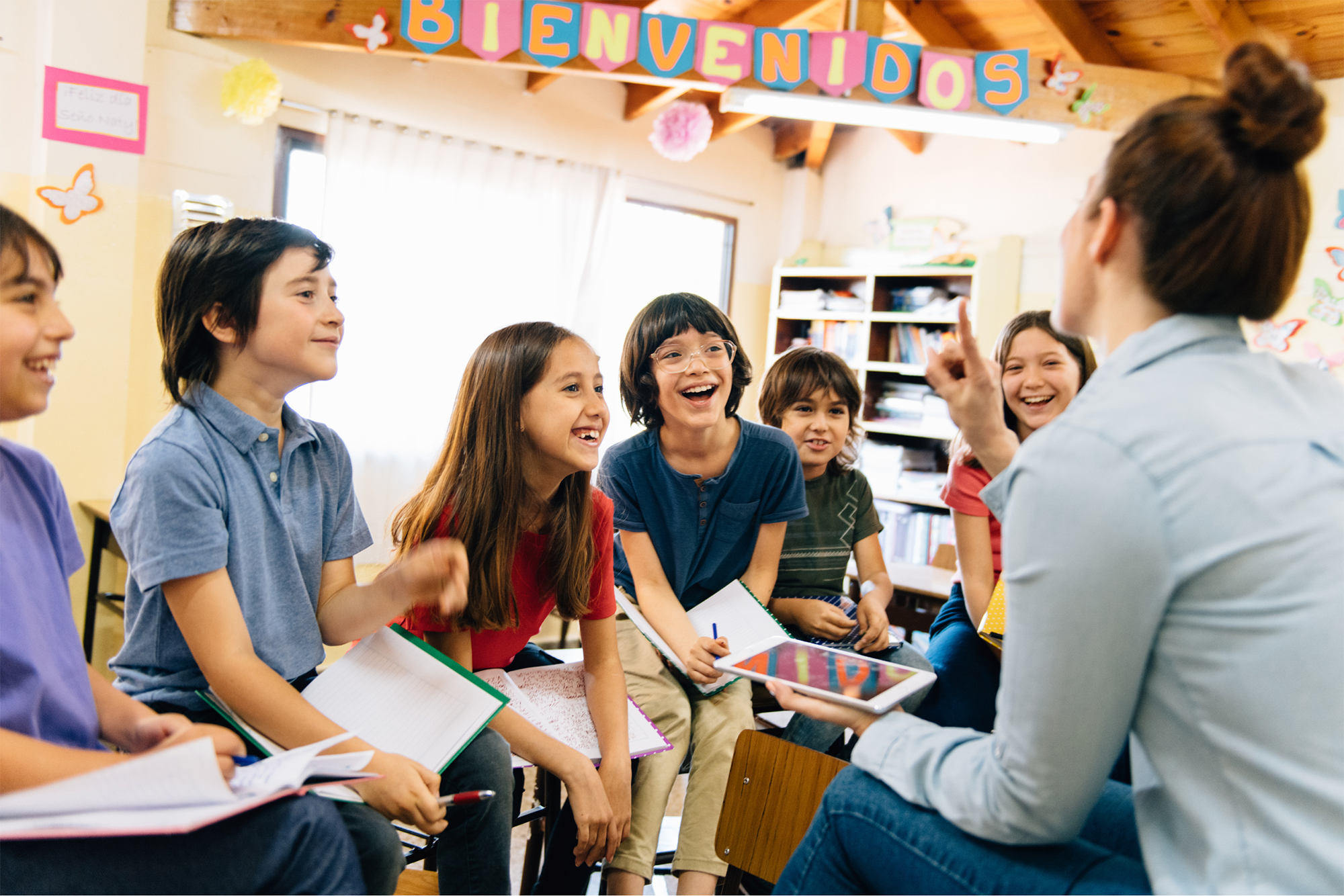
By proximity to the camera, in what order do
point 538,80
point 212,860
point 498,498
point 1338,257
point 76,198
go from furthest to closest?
point 538,80, point 1338,257, point 76,198, point 498,498, point 212,860

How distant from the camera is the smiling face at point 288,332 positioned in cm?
127

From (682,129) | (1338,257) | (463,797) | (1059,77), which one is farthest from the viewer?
(682,129)

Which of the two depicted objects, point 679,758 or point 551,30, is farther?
point 551,30

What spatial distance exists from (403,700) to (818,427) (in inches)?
51.3

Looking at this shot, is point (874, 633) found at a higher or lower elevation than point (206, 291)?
lower

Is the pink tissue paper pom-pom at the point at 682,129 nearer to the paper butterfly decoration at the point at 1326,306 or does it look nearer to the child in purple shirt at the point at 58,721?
the paper butterfly decoration at the point at 1326,306

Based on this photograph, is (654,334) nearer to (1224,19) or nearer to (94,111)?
(94,111)

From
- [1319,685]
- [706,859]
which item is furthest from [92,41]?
[1319,685]

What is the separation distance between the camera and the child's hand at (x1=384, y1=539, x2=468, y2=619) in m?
1.18

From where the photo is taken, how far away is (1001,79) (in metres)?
3.29

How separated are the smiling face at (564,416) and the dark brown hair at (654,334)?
33cm

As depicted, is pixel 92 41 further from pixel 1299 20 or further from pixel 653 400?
pixel 1299 20

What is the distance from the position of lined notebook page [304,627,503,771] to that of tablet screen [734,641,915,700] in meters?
0.39

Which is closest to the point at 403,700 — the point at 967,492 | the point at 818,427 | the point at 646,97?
the point at 967,492
